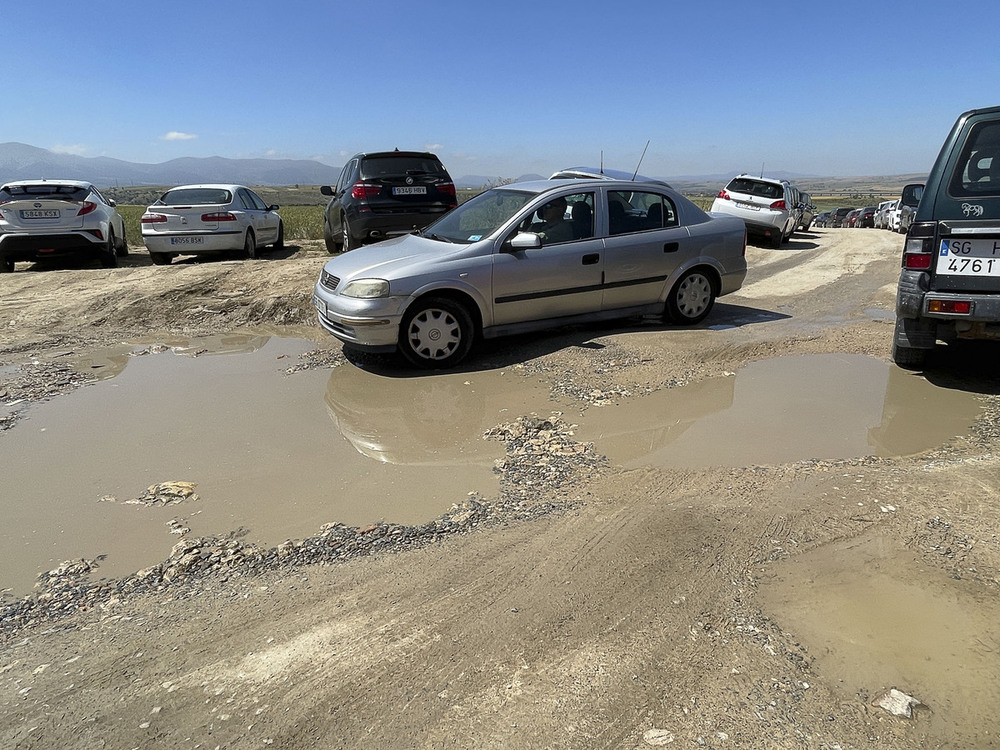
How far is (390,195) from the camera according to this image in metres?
11.1

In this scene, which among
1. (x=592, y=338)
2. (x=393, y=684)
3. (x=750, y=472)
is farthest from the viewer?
(x=592, y=338)

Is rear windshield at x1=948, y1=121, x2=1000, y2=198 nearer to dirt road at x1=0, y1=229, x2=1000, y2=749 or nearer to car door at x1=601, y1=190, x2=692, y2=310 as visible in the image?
dirt road at x1=0, y1=229, x2=1000, y2=749

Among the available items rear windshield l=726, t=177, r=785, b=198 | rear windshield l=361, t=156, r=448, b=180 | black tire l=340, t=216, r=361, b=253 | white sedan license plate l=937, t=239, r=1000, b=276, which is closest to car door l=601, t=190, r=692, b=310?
white sedan license plate l=937, t=239, r=1000, b=276

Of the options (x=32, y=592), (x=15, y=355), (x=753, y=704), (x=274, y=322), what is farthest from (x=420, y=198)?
(x=753, y=704)

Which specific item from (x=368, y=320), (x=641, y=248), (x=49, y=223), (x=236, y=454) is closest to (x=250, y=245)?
(x=49, y=223)

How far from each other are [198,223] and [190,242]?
1.19ft

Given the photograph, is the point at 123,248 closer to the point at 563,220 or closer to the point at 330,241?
the point at 330,241

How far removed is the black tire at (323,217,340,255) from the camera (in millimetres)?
12758

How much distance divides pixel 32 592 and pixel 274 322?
5.87 meters

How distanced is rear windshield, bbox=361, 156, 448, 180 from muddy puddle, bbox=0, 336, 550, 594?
17.8 feet

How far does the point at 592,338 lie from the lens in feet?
23.0

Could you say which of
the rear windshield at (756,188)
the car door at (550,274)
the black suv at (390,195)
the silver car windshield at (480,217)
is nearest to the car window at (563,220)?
the car door at (550,274)

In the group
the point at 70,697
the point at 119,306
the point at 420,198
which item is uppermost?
the point at 420,198

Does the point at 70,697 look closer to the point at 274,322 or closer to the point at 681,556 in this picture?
the point at 681,556
